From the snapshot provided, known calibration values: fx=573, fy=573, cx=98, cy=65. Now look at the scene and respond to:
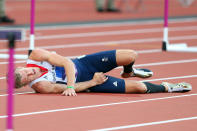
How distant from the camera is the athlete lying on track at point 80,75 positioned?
616cm

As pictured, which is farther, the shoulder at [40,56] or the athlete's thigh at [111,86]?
the athlete's thigh at [111,86]

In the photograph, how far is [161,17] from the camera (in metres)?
15.1

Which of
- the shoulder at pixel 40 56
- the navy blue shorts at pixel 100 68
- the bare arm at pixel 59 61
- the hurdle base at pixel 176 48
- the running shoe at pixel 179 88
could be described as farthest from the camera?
the hurdle base at pixel 176 48

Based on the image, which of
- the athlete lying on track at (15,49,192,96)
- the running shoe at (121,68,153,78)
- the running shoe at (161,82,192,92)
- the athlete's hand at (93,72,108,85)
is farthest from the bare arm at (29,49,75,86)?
the running shoe at (161,82,192,92)

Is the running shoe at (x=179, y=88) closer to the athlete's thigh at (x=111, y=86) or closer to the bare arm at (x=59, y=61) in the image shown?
the athlete's thigh at (x=111, y=86)

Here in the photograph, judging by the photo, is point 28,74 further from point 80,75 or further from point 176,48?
point 176,48

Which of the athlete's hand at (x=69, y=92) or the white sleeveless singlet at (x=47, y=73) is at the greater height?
the white sleeveless singlet at (x=47, y=73)

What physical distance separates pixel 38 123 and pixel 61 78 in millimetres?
1092

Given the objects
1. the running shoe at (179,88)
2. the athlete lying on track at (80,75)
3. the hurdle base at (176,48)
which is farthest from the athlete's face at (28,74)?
the hurdle base at (176,48)

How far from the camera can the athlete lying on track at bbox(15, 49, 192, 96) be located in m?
6.16

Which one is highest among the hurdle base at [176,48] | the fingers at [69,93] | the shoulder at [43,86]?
the hurdle base at [176,48]

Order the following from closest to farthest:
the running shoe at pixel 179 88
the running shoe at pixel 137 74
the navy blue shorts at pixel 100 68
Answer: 1. the navy blue shorts at pixel 100 68
2. the running shoe at pixel 179 88
3. the running shoe at pixel 137 74

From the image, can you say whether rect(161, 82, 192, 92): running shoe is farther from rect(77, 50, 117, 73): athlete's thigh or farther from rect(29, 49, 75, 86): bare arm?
rect(29, 49, 75, 86): bare arm

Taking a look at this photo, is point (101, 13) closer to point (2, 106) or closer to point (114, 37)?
point (114, 37)
